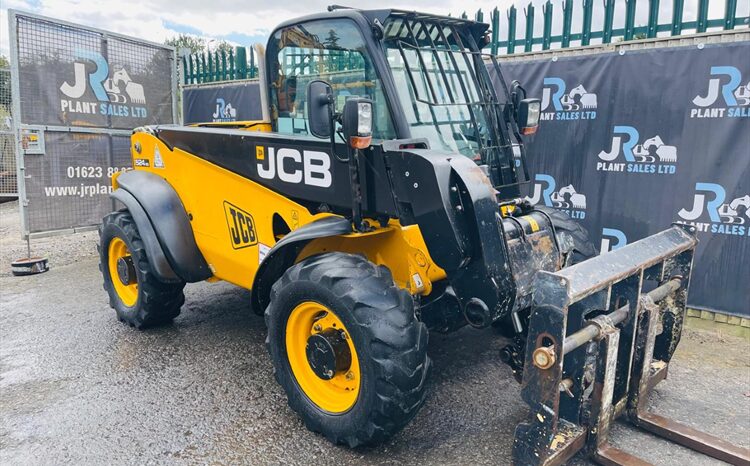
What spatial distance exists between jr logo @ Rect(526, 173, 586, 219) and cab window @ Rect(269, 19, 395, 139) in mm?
2680

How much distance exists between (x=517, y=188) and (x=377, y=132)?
114 centimetres

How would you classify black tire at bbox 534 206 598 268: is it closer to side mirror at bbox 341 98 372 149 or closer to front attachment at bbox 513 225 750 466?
front attachment at bbox 513 225 750 466

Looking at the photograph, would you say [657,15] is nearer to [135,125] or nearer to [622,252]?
[622,252]

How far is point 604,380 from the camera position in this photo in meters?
2.82

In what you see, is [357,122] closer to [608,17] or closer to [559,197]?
[559,197]

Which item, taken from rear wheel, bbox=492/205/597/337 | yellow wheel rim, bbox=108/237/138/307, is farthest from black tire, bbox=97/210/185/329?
rear wheel, bbox=492/205/597/337

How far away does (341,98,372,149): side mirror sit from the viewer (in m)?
2.84

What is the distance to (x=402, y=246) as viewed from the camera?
3.33 m

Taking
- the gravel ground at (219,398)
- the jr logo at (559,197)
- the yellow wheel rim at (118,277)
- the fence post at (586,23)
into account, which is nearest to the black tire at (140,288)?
the yellow wheel rim at (118,277)

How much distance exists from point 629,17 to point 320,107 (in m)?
3.76

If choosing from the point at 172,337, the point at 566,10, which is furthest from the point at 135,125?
the point at 566,10

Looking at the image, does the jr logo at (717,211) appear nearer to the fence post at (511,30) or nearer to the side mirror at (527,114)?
the side mirror at (527,114)

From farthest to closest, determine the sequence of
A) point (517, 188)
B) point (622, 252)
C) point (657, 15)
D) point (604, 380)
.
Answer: point (657, 15) < point (517, 188) < point (622, 252) < point (604, 380)

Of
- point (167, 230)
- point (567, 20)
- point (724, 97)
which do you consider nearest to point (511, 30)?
point (567, 20)
